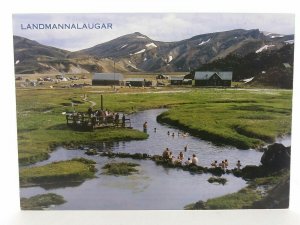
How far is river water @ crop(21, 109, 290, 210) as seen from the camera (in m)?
2.44

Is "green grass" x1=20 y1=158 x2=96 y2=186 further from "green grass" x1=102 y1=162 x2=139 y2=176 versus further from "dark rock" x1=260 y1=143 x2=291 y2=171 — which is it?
"dark rock" x1=260 y1=143 x2=291 y2=171

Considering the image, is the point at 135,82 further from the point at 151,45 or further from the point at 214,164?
the point at 214,164

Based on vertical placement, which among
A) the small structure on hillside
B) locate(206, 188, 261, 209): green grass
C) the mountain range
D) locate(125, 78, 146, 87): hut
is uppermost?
the mountain range

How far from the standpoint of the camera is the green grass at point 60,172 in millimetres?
2436

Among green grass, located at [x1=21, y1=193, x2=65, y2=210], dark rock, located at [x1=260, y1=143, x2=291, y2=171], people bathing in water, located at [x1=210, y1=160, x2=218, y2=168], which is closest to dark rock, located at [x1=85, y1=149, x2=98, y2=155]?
green grass, located at [x1=21, y1=193, x2=65, y2=210]

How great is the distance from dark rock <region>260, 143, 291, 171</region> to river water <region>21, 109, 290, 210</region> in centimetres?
3

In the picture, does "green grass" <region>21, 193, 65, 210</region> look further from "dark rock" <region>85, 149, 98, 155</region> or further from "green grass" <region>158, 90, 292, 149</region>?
"green grass" <region>158, 90, 292, 149</region>

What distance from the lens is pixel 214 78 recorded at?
245cm

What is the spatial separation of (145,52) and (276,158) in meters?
0.92

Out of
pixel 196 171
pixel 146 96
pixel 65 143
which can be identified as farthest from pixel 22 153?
pixel 196 171

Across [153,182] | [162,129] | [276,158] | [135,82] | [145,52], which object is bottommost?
[153,182]

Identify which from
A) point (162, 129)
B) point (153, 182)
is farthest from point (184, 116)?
point (153, 182)

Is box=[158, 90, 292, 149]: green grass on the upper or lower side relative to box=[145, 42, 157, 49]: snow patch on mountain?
lower

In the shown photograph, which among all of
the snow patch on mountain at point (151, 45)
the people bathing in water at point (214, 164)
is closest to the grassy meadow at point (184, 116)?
the people bathing in water at point (214, 164)
